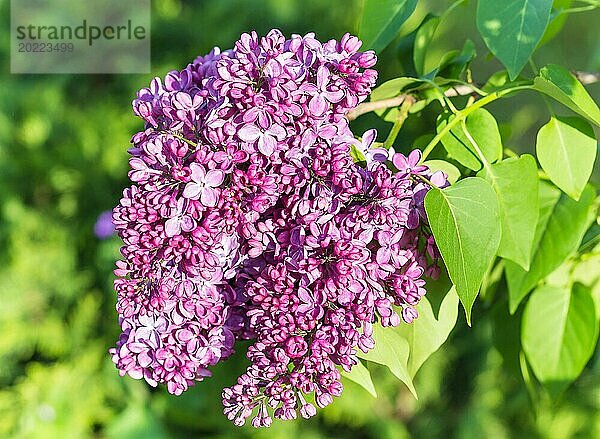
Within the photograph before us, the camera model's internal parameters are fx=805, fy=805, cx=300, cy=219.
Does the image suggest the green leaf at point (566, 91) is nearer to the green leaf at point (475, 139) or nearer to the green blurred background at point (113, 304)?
the green leaf at point (475, 139)

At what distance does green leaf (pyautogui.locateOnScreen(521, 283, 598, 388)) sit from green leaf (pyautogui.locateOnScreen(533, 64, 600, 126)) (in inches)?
9.7

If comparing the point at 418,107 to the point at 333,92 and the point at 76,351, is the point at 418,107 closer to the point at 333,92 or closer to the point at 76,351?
the point at 333,92

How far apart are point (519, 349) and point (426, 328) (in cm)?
28

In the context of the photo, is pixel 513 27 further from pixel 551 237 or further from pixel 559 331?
pixel 559 331

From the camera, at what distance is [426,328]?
61 centimetres

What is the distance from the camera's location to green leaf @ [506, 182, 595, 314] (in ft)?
2.31

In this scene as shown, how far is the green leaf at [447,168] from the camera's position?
59cm

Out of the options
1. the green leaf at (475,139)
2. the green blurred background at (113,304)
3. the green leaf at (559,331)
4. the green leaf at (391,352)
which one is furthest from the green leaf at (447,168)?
the green blurred background at (113,304)

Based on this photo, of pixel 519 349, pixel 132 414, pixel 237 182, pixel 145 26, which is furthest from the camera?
pixel 145 26

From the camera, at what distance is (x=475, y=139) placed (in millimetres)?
631

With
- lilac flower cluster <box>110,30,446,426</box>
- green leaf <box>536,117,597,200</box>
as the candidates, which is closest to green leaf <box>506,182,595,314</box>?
green leaf <box>536,117,597,200</box>

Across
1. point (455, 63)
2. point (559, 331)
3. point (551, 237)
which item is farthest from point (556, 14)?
point (559, 331)

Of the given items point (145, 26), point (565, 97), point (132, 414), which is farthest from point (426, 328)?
point (145, 26)

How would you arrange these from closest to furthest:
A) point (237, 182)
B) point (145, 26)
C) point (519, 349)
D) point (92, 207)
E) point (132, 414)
→ point (237, 182) < point (519, 349) < point (132, 414) < point (92, 207) < point (145, 26)
